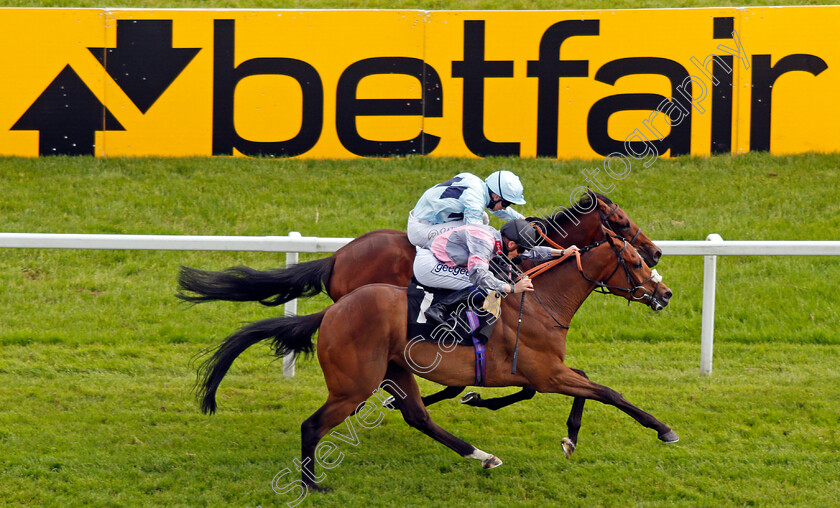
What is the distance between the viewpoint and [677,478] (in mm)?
4793

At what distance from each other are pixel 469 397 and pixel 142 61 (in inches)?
221

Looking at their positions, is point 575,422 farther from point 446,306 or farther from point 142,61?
point 142,61

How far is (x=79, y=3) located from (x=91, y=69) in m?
1.59

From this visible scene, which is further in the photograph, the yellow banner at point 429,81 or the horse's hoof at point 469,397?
the yellow banner at point 429,81

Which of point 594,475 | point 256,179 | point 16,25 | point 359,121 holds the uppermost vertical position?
point 16,25

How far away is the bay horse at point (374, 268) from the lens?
5566mm

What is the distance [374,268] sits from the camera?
18.4 feet

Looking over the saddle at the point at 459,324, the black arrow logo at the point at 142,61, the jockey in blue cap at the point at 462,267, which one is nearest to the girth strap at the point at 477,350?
the saddle at the point at 459,324

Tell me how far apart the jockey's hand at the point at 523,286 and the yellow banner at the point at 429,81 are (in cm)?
480

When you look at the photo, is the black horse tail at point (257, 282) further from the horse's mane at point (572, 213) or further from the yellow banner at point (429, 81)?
the yellow banner at point (429, 81)

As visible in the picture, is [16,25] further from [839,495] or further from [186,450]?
[839,495]

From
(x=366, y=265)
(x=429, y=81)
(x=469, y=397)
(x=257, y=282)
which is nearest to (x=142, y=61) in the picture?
(x=429, y=81)

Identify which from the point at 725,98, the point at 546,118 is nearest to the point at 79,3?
the point at 546,118

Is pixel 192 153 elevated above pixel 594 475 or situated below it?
above
